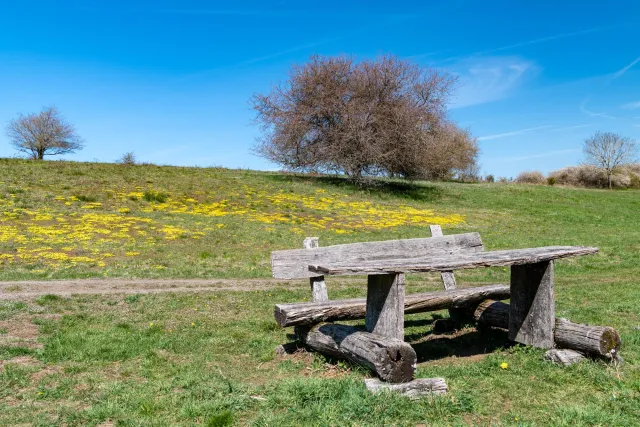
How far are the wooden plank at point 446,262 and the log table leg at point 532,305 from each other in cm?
32

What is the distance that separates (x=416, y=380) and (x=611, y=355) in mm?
2664

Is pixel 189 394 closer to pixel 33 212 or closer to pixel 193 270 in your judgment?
pixel 193 270

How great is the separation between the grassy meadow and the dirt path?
2.10 feet

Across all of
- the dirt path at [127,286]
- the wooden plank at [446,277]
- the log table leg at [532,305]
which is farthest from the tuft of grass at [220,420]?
the dirt path at [127,286]

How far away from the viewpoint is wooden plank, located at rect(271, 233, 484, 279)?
7.27m

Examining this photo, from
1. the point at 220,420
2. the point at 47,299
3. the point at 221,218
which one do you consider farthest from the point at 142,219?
the point at 220,420

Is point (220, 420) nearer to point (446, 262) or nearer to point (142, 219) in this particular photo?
point (446, 262)

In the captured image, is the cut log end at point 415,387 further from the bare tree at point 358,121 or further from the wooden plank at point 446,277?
the bare tree at point 358,121

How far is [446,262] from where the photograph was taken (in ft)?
18.8

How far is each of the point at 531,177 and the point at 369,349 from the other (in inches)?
2849

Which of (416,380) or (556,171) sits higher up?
(556,171)

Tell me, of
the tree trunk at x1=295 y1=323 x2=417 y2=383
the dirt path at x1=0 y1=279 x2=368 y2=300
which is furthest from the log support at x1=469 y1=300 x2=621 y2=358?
the dirt path at x1=0 y1=279 x2=368 y2=300

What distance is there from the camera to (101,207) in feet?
75.8

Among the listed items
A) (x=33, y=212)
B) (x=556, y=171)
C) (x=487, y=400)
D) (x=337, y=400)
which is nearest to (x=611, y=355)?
(x=487, y=400)
